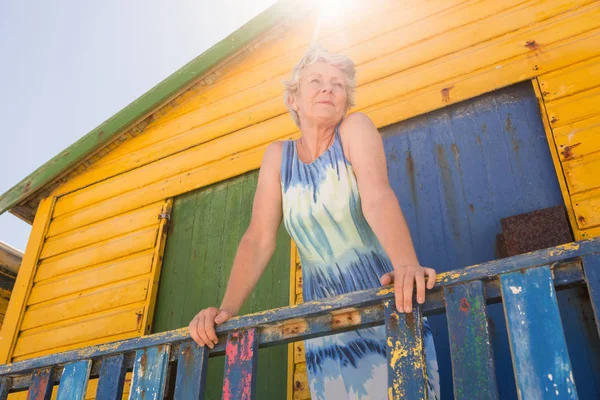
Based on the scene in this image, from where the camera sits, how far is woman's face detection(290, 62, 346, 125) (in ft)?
7.74

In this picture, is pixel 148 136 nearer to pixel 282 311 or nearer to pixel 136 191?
pixel 136 191

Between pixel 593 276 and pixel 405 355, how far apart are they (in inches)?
19.5

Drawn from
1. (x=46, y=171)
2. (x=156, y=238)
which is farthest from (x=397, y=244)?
(x=46, y=171)

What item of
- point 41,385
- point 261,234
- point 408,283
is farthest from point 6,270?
point 408,283

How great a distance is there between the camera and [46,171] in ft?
19.5

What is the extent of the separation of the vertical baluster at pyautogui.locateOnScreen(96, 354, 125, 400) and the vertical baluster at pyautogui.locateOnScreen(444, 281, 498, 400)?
1.16 metres

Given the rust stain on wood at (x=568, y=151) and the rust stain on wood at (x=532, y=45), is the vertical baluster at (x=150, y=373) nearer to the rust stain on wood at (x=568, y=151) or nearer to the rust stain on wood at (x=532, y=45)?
the rust stain on wood at (x=568, y=151)

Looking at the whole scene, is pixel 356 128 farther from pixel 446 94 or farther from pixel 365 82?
pixel 365 82

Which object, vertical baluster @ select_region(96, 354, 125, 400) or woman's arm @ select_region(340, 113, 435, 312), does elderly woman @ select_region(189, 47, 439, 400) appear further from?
vertical baluster @ select_region(96, 354, 125, 400)

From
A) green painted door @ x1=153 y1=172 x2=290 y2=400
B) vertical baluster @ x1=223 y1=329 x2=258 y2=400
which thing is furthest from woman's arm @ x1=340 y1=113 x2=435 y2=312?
green painted door @ x1=153 y1=172 x2=290 y2=400

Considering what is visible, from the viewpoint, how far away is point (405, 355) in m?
1.47

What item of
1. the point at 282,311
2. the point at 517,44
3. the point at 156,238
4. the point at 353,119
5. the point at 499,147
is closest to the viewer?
the point at 282,311

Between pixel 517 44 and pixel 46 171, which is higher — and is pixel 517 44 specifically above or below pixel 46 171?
below

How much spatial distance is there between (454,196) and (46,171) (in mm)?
4421
